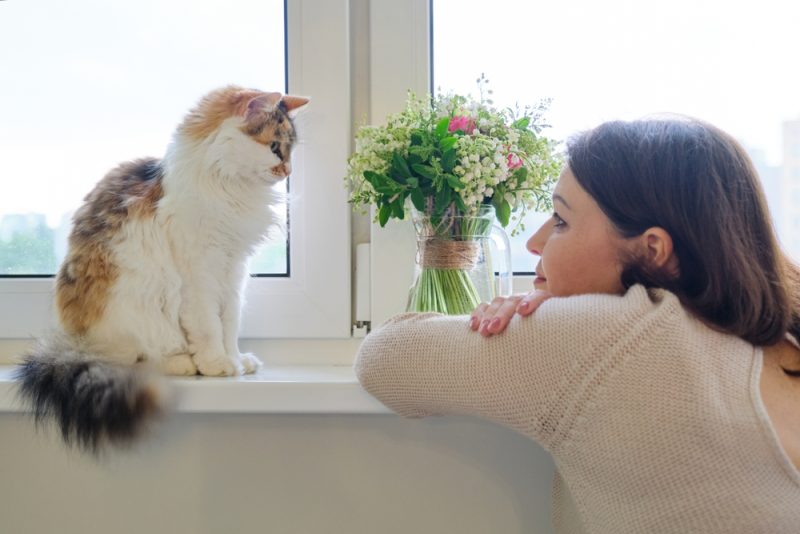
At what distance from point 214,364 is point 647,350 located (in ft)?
1.86

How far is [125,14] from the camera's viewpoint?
3.72 ft

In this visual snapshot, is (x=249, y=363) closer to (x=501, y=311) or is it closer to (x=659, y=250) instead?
(x=501, y=311)

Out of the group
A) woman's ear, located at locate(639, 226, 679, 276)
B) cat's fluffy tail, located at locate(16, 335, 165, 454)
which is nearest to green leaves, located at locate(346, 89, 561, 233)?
woman's ear, located at locate(639, 226, 679, 276)

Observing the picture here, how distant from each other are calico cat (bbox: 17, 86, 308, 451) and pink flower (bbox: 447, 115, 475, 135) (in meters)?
0.23

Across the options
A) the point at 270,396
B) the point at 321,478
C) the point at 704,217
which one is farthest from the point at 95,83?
the point at 704,217

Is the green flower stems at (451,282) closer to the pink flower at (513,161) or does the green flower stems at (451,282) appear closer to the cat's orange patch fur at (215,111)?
the pink flower at (513,161)

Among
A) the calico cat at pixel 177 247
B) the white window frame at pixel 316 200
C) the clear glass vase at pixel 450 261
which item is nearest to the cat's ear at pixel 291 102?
the calico cat at pixel 177 247

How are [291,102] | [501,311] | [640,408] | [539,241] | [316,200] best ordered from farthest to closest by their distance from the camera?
[316,200]
[291,102]
[539,241]
[501,311]
[640,408]

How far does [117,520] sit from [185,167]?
518mm

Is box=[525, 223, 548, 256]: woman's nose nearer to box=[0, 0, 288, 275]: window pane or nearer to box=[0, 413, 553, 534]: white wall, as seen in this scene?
box=[0, 413, 553, 534]: white wall

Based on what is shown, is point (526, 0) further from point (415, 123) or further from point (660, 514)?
point (660, 514)

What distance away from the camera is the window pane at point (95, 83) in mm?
1116

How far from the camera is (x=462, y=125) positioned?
0.90m

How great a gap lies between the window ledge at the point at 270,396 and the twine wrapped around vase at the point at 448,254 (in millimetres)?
198
